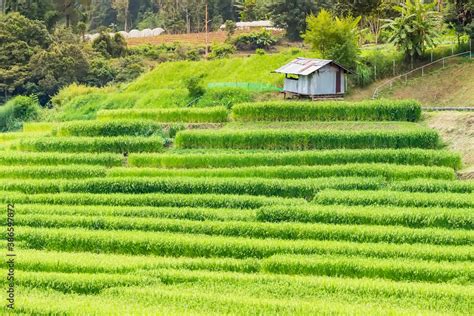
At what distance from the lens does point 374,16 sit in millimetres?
54438

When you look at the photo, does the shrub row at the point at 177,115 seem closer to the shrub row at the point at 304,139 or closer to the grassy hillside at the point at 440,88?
the shrub row at the point at 304,139

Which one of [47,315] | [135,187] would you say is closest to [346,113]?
[135,187]

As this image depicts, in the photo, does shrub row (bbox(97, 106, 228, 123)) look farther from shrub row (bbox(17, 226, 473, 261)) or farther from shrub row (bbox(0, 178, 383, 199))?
shrub row (bbox(17, 226, 473, 261))

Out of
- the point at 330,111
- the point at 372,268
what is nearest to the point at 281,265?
the point at 372,268

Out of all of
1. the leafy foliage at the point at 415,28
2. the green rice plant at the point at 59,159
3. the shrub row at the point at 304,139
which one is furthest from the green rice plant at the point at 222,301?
the leafy foliage at the point at 415,28

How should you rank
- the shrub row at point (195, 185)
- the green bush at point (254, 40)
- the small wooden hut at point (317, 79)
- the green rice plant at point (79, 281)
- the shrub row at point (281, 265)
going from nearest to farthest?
the green rice plant at point (79, 281)
the shrub row at point (281, 265)
the shrub row at point (195, 185)
the small wooden hut at point (317, 79)
the green bush at point (254, 40)

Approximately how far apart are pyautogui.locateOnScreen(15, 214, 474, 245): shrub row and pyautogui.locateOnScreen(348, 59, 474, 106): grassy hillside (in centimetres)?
1848

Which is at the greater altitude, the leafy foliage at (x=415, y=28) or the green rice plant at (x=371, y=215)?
the leafy foliage at (x=415, y=28)

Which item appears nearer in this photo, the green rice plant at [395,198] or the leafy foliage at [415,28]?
the green rice plant at [395,198]

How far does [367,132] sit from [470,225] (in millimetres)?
11672

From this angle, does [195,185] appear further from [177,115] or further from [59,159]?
[177,115]

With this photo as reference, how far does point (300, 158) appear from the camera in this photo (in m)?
33.4

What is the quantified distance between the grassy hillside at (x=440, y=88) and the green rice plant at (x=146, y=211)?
18850 millimetres

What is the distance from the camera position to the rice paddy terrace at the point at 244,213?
62.1 feet
